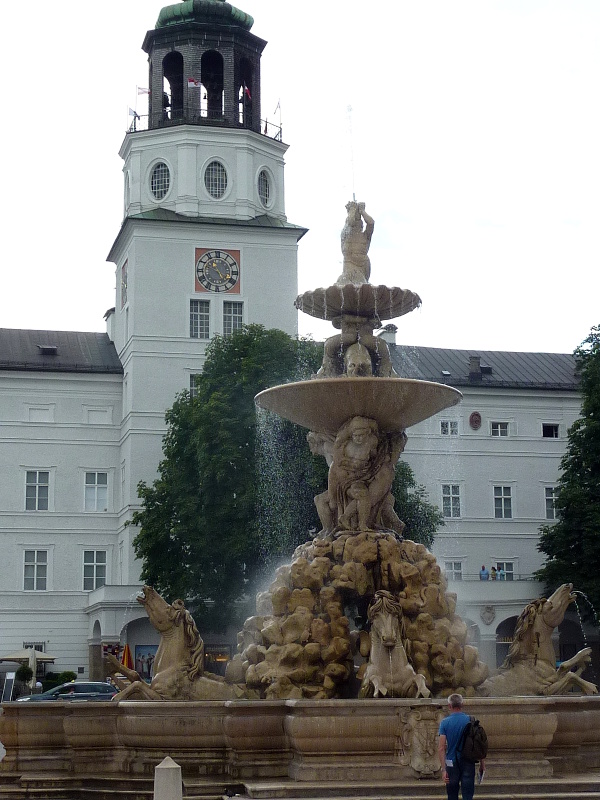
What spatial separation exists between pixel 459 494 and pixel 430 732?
4923 cm

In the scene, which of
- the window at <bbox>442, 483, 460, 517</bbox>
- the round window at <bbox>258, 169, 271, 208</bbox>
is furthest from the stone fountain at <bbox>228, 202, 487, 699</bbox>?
the round window at <bbox>258, 169, 271, 208</bbox>

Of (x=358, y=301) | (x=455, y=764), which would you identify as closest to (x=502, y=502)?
(x=358, y=301)

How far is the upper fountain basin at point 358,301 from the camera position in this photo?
1780 centimetres

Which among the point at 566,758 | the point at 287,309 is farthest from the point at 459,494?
the point at 566,758

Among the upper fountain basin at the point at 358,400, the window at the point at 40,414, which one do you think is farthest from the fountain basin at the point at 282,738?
the window at the point at 40,414

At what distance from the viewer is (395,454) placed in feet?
58.3

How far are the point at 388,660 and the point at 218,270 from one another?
45.6m

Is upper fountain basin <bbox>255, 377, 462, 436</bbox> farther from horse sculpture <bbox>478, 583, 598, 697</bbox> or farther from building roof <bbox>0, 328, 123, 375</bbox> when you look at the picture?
building roof <bbox>0, 328, 123, 375</bbox>

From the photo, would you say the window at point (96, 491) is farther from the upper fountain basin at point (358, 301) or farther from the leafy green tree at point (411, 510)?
the upper fountain basin at point (358, 301)

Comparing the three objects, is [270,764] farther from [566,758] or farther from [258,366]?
[258,366]

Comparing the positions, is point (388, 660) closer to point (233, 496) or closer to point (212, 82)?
point (233, 496)

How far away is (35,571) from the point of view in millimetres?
58469

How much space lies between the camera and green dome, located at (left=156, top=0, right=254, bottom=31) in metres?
60.5

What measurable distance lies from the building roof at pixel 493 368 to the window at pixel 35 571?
55.2ft
